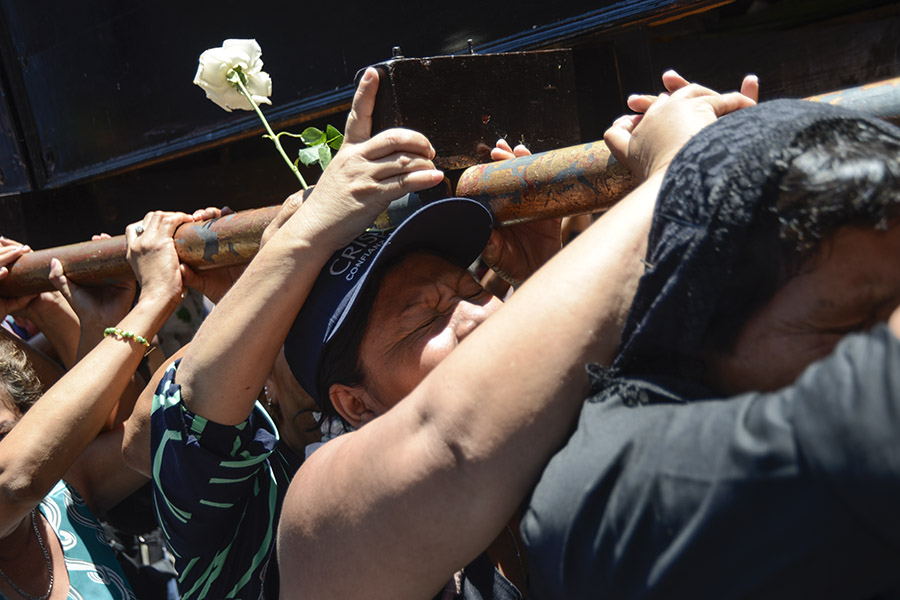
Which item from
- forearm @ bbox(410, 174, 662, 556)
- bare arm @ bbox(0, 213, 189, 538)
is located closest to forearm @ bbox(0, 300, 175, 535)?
bare arm @ bbox(0, 213, 189, 538)

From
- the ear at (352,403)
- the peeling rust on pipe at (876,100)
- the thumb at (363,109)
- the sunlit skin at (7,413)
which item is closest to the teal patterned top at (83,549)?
the sunlit skin at (7,413)

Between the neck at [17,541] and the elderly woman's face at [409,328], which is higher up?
the elderly woman's face at [409,328]

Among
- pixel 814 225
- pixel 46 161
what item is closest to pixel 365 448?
pixel 814 225

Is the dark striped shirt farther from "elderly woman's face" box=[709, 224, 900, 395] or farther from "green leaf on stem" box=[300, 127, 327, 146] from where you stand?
"elderly woman's face" box=[709, 224, 900, 395]

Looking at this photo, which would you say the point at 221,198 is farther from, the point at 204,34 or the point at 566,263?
the point at 566,263

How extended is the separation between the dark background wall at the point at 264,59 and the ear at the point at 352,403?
3.80 feet

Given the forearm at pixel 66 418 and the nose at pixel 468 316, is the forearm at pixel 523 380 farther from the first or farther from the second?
the forearm at pixel 66 418

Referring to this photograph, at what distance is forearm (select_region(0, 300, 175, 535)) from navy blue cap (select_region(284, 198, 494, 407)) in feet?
2.37

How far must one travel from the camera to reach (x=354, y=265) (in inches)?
53.0

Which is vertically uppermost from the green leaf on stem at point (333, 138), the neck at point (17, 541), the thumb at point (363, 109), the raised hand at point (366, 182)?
the thumb at point (363, 109)

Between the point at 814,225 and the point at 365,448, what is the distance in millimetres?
636

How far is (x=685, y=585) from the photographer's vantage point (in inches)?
30.0

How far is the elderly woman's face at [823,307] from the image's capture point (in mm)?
816

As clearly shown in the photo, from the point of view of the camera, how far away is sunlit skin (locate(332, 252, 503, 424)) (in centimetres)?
136
